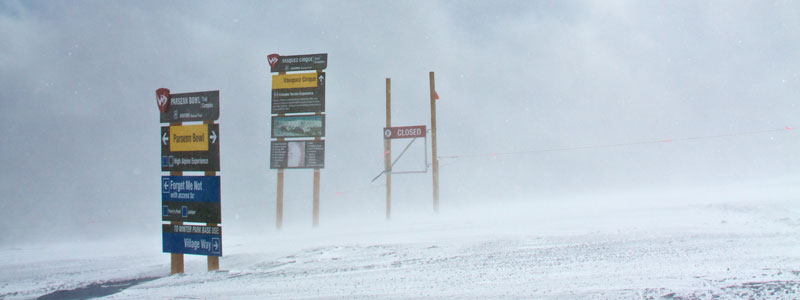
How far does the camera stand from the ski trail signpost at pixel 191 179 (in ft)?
24.1

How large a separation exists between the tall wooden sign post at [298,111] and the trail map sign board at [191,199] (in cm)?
657

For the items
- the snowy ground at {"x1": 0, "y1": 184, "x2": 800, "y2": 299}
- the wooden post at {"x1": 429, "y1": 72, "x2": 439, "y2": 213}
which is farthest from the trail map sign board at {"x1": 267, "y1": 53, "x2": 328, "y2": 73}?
the snowy ground at {"x1": 0, "y1": 184, "x2": 800, "y2": 299}

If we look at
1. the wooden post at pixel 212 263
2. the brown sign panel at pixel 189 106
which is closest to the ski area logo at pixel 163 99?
the brown sign panel at pixel 189 106

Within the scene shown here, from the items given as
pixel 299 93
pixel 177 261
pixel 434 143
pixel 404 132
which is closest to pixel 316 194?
pixel 299 93

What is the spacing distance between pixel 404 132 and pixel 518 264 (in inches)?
421

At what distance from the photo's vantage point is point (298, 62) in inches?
550

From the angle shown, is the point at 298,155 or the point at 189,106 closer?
the point at 189,106

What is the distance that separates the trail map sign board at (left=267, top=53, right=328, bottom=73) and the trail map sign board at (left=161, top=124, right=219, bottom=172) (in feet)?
21.4

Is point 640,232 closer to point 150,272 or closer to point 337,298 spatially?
point 337,298

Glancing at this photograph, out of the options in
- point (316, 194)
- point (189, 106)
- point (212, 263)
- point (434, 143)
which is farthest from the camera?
point (434, 143)

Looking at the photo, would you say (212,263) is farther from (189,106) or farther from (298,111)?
(298,111)

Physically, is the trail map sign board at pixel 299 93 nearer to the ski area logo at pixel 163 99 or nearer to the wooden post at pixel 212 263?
the ski area logo at pixel 163 99

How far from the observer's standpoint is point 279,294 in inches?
205

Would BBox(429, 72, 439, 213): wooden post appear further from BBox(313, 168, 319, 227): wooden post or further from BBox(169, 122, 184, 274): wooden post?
BBox(169, 122, 184, 274): wooden post
